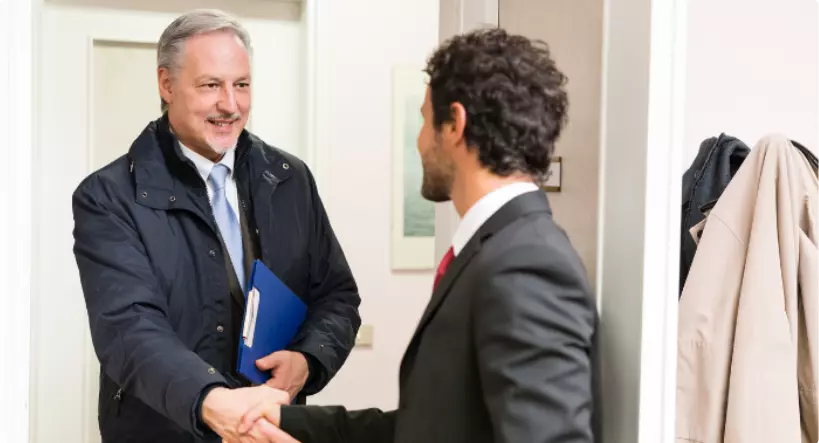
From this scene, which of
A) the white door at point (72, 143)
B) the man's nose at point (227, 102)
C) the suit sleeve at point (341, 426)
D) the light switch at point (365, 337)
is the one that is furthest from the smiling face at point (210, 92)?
the light switch at point (365, 337)

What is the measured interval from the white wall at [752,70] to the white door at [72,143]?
1.50 metres

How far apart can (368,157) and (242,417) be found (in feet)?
4.73

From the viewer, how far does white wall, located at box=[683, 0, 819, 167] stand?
163cm

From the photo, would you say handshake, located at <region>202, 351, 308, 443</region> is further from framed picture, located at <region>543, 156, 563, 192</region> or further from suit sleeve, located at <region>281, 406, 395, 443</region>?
framed picture, located at <region>543, 156, 563, 192</region>

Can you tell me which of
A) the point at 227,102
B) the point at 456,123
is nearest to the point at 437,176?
the point at 456,123

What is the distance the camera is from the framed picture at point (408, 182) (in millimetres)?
2748

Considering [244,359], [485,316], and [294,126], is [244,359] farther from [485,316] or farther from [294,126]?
[294,126]

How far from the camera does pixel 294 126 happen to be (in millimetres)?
2717

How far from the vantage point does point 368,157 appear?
2.72 m

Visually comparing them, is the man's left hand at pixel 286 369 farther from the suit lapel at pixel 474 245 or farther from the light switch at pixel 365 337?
the light switch at pixel 365 337

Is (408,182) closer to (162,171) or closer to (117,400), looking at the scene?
(162,171)

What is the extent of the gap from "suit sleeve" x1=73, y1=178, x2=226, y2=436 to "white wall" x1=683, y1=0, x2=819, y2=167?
1.04 meters

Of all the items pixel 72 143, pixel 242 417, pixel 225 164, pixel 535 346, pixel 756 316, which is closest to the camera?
pixel 535 346

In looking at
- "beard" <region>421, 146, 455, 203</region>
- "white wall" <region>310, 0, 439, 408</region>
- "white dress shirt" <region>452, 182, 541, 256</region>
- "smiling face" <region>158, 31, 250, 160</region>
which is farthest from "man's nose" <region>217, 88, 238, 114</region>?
"white wall" <region>310, 0, 439, 408</region>
